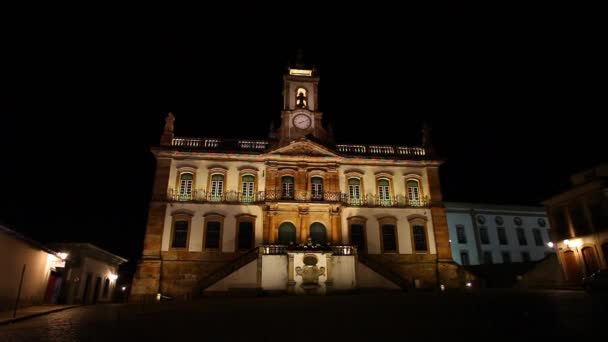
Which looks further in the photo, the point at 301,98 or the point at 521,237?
the point at 521,237

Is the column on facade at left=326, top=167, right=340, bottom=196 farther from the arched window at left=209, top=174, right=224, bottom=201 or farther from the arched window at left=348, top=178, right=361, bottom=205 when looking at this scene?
the arched window at left=209, top=174, right=224, bottom=201

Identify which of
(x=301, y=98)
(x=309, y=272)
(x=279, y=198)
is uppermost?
(x=301, y=98)

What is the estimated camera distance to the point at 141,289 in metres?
22.0

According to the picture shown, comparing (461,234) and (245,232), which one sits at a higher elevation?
(461,234)

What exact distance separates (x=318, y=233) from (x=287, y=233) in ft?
6.66

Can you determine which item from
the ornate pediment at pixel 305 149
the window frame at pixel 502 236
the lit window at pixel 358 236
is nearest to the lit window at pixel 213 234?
the ornate pediment at pixel 305 149

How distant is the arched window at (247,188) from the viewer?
2542 centimetres

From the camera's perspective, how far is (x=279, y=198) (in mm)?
24891

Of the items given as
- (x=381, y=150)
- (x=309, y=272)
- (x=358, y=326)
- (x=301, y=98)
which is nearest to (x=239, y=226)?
(x=309, y=272)

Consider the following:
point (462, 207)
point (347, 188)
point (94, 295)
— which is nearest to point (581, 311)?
point (347, 188)

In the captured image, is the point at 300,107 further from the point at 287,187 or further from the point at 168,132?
the point at 168,132

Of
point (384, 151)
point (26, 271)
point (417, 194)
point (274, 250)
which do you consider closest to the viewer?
point (26, 271)

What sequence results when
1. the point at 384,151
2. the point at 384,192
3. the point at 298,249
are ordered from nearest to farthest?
the point at 298,249
the point at 384,192
the point at 384,151

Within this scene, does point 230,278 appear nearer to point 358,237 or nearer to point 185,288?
point 185,288
